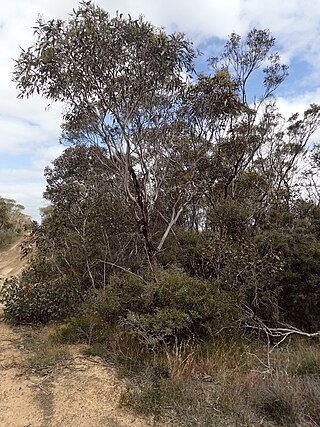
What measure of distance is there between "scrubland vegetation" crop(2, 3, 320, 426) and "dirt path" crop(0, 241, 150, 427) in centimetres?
25

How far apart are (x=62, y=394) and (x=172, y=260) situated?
415cm

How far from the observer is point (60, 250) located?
26.0ft

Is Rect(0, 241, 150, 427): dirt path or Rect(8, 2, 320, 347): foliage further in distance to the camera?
Rect(8, 2, 320, 347): foliage

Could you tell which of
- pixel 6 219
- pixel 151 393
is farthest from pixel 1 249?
pixel 151 393

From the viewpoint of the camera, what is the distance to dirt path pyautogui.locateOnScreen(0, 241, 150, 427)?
344cm

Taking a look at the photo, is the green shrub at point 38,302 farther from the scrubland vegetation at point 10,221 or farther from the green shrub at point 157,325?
the scrubland vegetation at point 10,221

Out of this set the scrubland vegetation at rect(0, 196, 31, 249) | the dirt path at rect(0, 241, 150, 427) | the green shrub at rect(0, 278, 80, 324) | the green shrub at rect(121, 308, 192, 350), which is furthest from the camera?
the scrubland vegetation at rect(0, 196, 31, 249)

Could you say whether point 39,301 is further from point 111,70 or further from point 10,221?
point 10,221

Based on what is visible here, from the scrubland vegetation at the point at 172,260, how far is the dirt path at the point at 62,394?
249 mm

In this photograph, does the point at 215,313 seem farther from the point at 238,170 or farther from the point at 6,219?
the point at 6,219

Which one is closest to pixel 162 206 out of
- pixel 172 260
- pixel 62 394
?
pixel 172 260

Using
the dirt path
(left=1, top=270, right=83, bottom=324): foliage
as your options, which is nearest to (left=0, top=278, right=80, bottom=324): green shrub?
(left=1, top=270, right=83, bottom=324): foliage

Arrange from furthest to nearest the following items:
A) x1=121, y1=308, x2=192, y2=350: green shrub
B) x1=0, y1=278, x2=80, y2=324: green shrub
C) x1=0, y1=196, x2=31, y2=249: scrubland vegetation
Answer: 1. x1=0, y1=196, x2=31, y2=249: scrubland vegetation
2. x1=0, y1=278, x2=80, y2=324: green shrub
3. x1=121, y1=308, x2=192, y2=350: green shrub

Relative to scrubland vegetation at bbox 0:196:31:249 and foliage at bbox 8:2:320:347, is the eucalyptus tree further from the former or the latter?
scrubland vegetation at bbox 0:196:31:249
